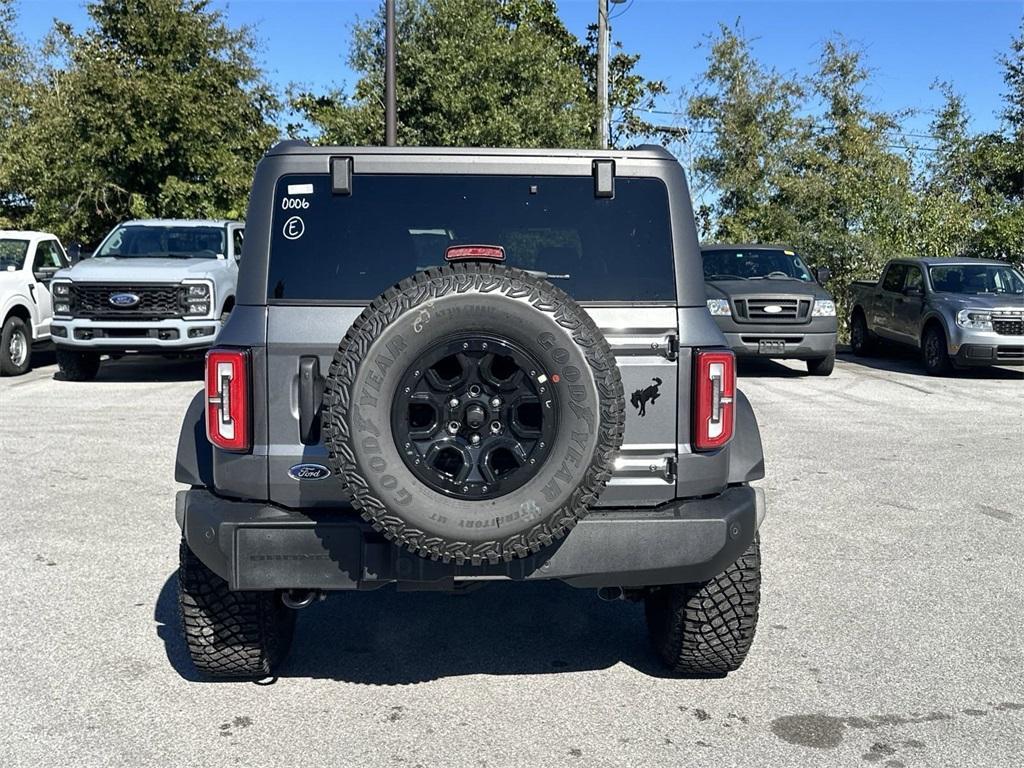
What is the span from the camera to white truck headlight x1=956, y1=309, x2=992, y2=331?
560 inches

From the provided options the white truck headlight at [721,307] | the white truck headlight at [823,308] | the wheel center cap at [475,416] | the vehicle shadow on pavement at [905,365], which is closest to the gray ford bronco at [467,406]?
the wheel center cap at [475,416]

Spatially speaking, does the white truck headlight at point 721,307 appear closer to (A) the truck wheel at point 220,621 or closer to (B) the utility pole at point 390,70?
(B) the utility pole at point 390,70

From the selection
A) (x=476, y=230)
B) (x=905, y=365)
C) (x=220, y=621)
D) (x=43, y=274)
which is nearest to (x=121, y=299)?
(x=43, y=274)

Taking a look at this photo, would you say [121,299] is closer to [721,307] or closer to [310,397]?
[721,307]

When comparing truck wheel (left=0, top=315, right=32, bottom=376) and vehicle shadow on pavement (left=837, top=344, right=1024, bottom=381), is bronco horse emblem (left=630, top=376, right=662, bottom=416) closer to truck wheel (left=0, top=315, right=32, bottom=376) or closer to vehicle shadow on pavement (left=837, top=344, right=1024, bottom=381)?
truck wheel (left=0, top=315, right=32, bottom=376)

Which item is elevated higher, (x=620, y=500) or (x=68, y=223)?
(x=68, y=223)

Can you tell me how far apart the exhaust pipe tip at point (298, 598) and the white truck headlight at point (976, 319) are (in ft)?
41.3

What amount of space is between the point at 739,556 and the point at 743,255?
40.5 ft

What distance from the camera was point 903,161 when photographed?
2341 cm

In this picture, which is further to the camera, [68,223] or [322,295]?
[68,223]

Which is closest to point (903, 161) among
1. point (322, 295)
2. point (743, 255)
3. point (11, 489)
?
point (743, 255)

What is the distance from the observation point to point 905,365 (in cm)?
1652

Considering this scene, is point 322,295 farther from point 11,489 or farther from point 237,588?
point 11,489

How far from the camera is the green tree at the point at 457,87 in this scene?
22.4 m
